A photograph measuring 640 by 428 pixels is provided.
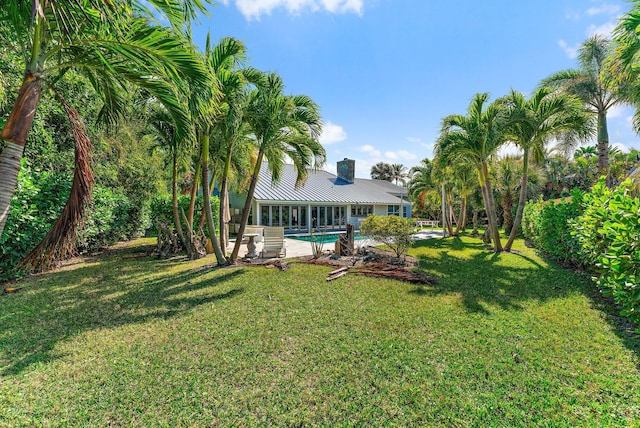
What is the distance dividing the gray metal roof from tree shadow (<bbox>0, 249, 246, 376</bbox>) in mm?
12394

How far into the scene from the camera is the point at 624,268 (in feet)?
11.9

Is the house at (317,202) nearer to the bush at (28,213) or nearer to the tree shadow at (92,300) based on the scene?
the tree shadow at (92,300)

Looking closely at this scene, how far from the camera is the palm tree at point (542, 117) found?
11.0 meters

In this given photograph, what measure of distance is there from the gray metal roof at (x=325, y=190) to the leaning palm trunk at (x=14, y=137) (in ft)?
56.1

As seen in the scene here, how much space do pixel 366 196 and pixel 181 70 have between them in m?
25.6

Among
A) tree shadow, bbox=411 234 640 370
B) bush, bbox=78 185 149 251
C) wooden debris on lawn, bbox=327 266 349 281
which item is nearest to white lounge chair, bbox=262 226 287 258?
wooden debris on lawn, bbox=327 266 349 281

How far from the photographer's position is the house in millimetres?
21578

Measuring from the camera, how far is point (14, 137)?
2633 mm

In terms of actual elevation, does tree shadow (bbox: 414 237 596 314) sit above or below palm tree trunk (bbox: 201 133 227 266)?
below

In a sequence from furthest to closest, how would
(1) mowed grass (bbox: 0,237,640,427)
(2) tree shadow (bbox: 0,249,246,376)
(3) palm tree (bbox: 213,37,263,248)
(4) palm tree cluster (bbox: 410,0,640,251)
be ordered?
(4) palm tree cluster (bbox: 410,0,640,251) < (3) palm tree (bbox: 213,37,263,248) < (2) tree shadow (bbox: 0,249,246,376) < (1) mowed grass (bbox: 0,237,640,427)

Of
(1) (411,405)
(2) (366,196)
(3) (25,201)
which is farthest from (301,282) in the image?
(2) (366,196)

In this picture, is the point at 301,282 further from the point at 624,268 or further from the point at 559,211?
the point at 559,211

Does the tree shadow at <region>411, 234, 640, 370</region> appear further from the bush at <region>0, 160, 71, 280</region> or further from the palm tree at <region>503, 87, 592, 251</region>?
the bush at <region>0, 160, 71, 280</region>

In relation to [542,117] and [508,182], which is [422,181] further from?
[542,117]
